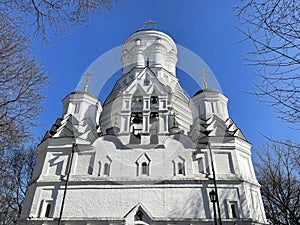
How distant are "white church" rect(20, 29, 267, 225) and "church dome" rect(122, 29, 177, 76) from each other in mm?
7694

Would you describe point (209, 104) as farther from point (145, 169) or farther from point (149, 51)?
point (149, 51)

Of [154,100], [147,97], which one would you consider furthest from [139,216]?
[154,100]

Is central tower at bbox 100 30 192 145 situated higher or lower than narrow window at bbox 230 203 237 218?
higher

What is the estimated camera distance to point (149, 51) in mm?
30531

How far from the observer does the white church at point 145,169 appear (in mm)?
15109

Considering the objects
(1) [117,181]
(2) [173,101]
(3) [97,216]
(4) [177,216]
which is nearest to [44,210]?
(3) [97,216]

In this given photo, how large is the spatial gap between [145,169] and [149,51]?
18.4 m

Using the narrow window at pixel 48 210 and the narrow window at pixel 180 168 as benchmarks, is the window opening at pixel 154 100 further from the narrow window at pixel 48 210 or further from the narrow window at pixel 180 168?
the narrow window at pixel 48 210

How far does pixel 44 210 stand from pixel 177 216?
29.8ft

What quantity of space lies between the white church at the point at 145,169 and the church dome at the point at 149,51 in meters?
7.69

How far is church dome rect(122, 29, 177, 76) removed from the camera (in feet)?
97.2

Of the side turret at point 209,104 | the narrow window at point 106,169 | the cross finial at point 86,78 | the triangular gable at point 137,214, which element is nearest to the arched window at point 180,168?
the triangular gable at point 137,214

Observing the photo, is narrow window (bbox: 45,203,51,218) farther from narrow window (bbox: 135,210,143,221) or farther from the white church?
narrow window (bbox: 135,210,143,221)

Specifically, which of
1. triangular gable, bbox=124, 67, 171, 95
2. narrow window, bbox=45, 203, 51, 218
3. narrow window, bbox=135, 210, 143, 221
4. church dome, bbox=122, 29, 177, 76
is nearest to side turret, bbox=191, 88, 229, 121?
triangular gable, bbox=124, 67, 171, 95
